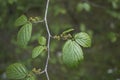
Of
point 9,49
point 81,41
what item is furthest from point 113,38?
point 81,41

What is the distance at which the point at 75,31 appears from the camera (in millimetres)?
2727

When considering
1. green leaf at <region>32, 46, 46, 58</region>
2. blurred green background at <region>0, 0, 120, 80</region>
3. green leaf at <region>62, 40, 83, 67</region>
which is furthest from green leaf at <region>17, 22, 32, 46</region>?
blurred green background at <region>0, 0, 120, 80</region>

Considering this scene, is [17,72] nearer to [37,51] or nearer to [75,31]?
[37,51]

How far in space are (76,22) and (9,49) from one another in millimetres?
661

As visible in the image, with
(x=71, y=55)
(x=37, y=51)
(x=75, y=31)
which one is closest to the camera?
(x=71, y=55)

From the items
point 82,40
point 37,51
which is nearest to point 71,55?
point 82,40

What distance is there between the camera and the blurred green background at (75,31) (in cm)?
243

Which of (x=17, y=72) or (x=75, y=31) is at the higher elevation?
(x=17, y=72)

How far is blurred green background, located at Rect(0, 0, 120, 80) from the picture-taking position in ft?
7.98

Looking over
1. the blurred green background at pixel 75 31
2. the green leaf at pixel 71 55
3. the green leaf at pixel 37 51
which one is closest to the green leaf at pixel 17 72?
the green leaf at pixel 37 51

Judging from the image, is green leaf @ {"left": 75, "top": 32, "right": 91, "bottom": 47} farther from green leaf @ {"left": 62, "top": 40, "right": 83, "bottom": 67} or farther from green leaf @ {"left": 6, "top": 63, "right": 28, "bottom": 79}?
green leaf @ {"left": 6, "top": 63, "right": 28, "bottom": 79}

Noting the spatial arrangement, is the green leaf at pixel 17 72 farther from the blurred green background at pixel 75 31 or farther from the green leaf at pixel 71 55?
the blurred green background at pixel 75 31

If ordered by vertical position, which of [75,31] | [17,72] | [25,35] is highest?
[25,35]

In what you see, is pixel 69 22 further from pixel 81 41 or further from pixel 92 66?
pixel 81 41
